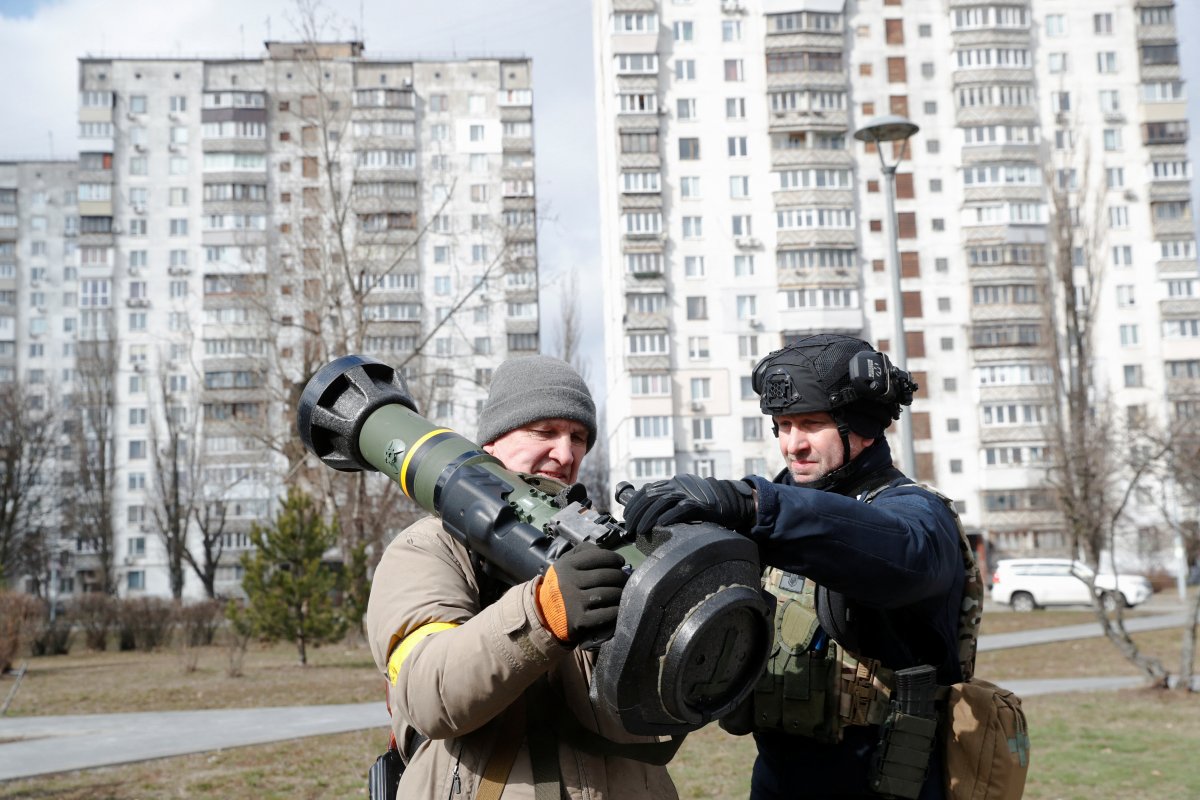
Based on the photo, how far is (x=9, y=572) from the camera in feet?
163

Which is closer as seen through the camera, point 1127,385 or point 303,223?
point 303,223

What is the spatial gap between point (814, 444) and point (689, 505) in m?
1.09

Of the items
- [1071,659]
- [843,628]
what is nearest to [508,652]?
[843,628]

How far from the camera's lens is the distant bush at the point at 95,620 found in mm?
27031

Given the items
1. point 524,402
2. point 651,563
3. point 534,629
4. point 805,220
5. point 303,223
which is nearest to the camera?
point 651,563

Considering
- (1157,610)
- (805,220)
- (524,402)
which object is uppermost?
(805,220)

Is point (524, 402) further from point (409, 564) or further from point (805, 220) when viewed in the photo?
point (805, 220)

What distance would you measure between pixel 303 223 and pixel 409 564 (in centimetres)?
2346

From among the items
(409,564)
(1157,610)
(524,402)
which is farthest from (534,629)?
(1157,610)

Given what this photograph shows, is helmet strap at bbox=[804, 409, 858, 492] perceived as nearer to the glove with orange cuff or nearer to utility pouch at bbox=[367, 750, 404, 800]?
the glove with orange cuff

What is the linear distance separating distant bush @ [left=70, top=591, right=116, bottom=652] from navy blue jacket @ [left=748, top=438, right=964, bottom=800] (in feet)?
90.2

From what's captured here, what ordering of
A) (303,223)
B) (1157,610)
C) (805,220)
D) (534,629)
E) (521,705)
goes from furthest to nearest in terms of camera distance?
(805,220) → (1157,610) → (303,223) → (521,705) → (534,629)

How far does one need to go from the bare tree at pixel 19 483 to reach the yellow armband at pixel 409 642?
48.4 metres

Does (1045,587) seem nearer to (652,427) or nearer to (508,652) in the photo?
(652,427)
